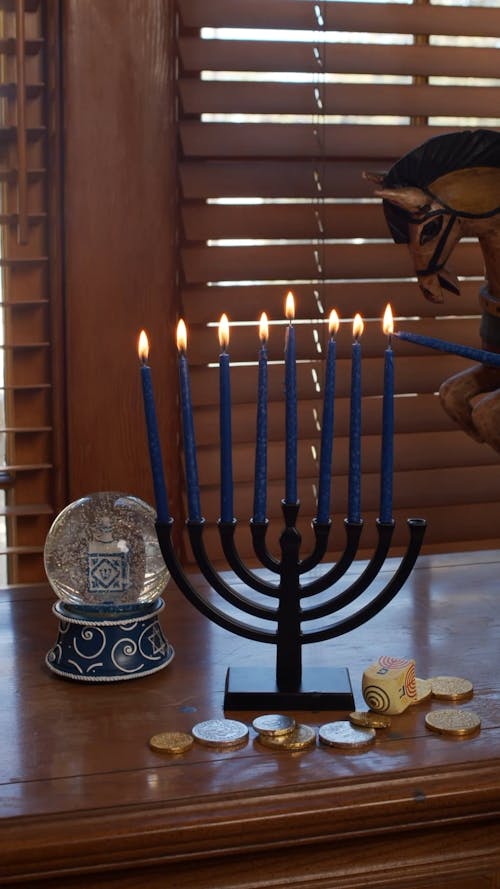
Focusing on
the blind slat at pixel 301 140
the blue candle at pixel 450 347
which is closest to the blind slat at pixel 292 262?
the blind slat at pixel 301 140

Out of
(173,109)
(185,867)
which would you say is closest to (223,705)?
(185,867)

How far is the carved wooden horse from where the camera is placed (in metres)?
1.37

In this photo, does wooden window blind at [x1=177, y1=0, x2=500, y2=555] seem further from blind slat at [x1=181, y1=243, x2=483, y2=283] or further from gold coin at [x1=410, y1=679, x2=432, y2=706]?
gold coin at [x1=410, y1=679, x2=432, y2=706]

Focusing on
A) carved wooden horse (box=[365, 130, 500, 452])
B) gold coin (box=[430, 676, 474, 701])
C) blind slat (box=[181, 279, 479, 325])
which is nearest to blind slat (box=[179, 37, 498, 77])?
blind slat (box=[181, 279, 479, 325])

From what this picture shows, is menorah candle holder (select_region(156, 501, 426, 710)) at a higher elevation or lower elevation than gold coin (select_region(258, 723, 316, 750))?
higher

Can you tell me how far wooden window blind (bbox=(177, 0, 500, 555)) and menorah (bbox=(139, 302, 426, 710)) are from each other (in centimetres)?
78

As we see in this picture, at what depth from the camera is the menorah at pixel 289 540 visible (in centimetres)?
101

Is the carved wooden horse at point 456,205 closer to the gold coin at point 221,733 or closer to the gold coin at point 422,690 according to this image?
the gold coin at point 422,690

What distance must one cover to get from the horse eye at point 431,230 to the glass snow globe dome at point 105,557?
0.52 meters

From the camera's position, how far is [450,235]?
140 centimetres

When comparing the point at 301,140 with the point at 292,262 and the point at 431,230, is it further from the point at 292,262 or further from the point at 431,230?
the point at 431,230

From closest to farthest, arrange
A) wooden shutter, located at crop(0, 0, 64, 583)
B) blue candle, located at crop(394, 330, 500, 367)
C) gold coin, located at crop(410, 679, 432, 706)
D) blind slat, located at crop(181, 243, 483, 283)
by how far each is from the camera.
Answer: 1. blue candle, located at crop(394, 330, 500, 367)
2. gold coin, located at crop(410, 679, 432, 706)
3. wooden shutter, located at crop(0, 0, 64, 583)
4. blind slat, located at crop(181, 243, 483, 283)

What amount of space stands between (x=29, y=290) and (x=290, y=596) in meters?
0.91

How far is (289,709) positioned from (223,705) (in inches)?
2.5
